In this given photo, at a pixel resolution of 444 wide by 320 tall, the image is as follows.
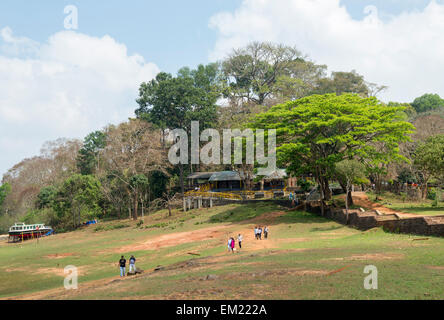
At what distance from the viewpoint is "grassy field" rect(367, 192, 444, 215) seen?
1248 inches

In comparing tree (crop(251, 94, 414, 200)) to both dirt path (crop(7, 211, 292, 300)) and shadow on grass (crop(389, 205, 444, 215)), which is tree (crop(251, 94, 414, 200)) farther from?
dirt path (crop(7, 211, 292, 300))

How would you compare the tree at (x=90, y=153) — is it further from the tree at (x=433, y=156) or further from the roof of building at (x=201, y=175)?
the tree at (x=433, y=156)

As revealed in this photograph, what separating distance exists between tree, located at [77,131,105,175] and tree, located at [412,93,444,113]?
7851 centimetres

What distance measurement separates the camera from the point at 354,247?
21516 millimetres

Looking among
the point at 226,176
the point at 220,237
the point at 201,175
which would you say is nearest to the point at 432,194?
the point at 220,237

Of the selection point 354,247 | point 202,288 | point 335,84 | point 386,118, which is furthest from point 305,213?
point 335,84

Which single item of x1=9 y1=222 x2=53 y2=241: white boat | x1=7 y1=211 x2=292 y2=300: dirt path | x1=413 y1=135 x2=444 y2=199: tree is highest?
x1=413 y1=135 x2=444 y2=199: tree

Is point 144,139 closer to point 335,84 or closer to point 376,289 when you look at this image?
point 335,84

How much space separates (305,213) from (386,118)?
43.6ft

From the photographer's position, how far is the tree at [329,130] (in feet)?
116

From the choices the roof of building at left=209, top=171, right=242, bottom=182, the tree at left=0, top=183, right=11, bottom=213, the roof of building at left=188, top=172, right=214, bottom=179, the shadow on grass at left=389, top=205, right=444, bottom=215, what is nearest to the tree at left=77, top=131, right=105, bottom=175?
the tree at left=0, top=183, right=11, bottom=213

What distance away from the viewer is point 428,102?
299 ft

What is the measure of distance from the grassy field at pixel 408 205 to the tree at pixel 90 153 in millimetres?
58282

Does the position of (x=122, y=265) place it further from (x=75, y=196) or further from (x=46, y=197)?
(x=46, y=197)
